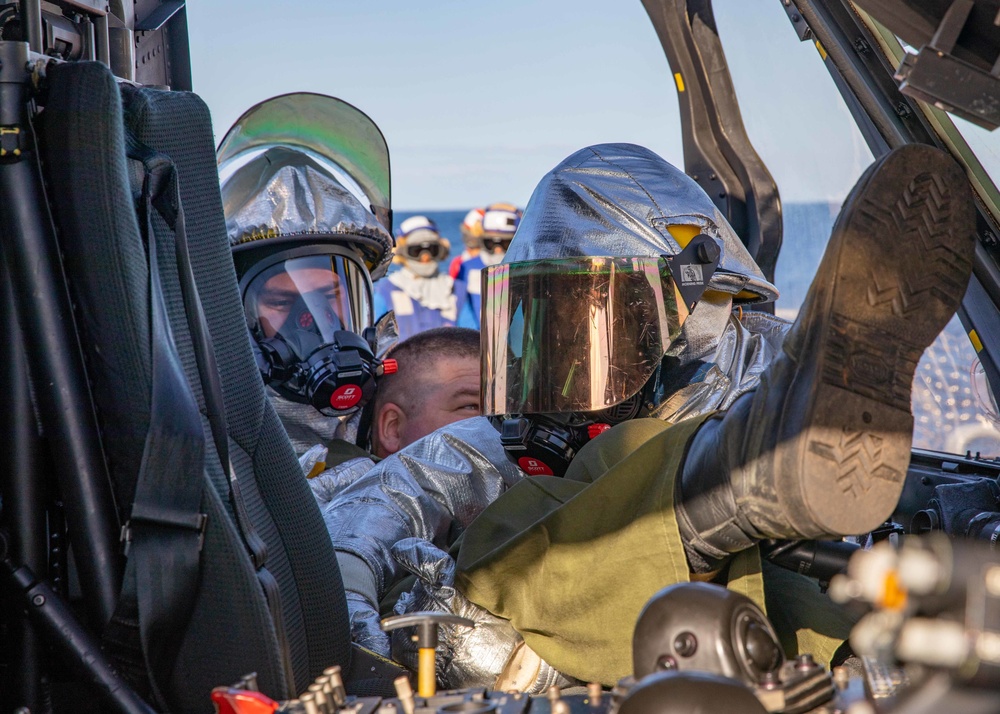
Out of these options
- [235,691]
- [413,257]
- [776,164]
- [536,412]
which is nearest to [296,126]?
[776,164]

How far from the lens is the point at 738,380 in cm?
249

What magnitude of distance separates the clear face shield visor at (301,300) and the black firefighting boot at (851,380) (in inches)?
84.6

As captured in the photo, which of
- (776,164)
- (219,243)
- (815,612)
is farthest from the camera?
(776,164)

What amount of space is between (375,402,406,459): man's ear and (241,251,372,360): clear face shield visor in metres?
0.31

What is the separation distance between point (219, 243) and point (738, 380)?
1353 mm

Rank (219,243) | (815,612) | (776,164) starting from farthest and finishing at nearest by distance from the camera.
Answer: (776,164), (815,612), (219,243)

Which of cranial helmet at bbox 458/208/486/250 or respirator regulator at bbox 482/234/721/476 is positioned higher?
cranial helmet at bbox 458/208/486/250

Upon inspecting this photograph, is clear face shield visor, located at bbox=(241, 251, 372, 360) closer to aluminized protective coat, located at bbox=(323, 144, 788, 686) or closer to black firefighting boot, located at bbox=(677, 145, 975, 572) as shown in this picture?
aluminized protective coat, located at bbox=(323, 144, 788, 686)

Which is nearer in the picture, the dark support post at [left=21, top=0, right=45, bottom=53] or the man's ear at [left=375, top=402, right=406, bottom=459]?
the dark support post at [left=21, top=0, right=45, bottom=53]

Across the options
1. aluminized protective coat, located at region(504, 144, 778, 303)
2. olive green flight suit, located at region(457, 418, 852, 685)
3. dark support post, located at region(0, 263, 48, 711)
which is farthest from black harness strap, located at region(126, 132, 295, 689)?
aluminized protective coat, located at region(504, 144, 778, 303)

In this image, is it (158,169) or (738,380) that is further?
(738,380)

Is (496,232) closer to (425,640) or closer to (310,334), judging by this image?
(310,334)

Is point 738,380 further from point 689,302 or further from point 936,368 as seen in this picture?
point 936,368

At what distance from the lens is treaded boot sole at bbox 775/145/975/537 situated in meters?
1.32
